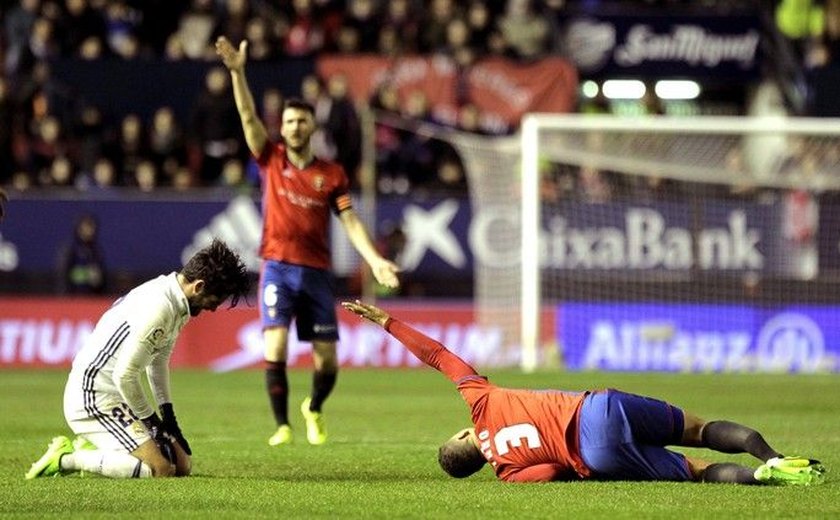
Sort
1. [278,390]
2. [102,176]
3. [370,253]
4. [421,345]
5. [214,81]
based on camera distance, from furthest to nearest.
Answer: [214,81]
[102,176]
[278,390]
[370,253]
[421,345]

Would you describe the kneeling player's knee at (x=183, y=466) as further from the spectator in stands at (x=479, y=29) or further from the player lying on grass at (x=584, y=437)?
the spectator in stands at (x=479, y=29)

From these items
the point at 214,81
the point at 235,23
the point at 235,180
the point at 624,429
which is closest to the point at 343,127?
the point at 235,180

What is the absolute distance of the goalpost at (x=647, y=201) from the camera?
23734 millimetres

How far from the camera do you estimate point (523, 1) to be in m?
27.5

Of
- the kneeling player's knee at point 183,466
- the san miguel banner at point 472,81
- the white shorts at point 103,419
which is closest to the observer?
the white shorts at point 103,419

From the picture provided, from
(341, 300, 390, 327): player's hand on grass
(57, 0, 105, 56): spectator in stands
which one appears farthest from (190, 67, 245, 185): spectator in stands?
(341, 300, 390, 327): player's hand on grass

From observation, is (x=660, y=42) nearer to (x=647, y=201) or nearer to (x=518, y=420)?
(x=647, y=201)

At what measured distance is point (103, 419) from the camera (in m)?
10.6

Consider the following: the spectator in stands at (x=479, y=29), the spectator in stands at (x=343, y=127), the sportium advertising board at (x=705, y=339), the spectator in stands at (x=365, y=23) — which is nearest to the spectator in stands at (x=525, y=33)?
the spectator in stands at (x=479, y=29)

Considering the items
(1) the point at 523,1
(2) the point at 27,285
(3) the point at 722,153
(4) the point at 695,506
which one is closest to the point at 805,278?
(3) the point at 722,153

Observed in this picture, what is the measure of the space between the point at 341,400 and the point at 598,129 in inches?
273

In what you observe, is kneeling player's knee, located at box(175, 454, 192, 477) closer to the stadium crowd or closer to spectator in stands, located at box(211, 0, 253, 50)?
the stadium crowd

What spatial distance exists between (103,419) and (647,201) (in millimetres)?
14675

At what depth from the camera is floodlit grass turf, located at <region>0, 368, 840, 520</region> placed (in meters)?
9.30
